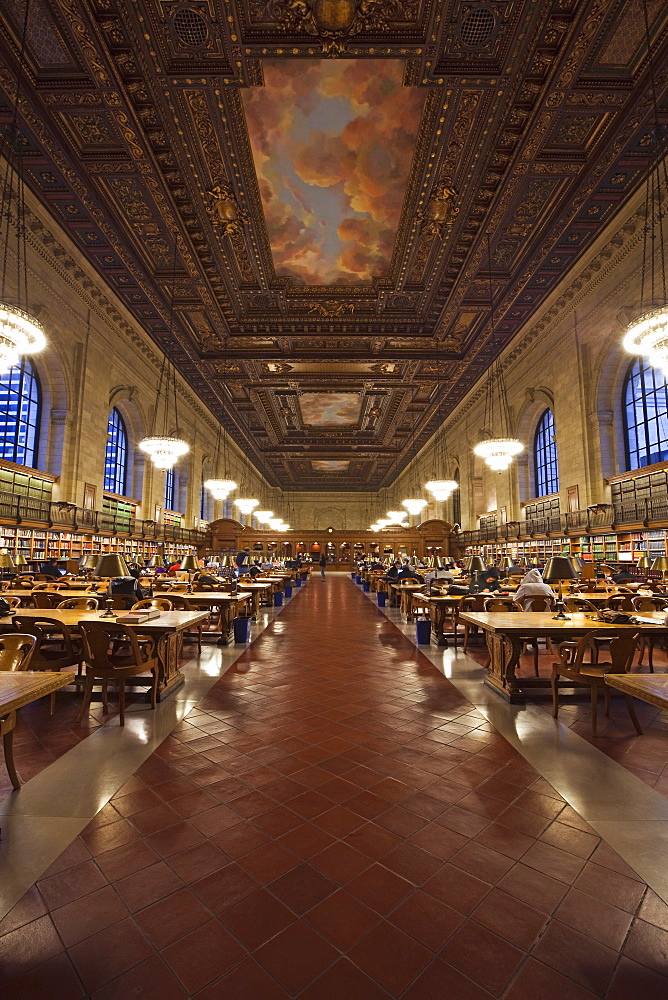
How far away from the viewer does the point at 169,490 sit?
21688 millimetres

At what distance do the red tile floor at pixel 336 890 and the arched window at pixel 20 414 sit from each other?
1066 centimetres

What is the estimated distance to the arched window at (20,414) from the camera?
11391 mm

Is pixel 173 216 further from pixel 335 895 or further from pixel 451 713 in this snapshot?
pixel 335 895

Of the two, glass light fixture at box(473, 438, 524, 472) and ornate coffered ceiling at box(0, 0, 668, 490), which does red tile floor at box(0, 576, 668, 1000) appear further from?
glass light fixture at box(473, 438, 524, 472)

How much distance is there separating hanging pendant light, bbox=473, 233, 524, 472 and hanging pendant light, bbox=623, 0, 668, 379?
9.72 ft

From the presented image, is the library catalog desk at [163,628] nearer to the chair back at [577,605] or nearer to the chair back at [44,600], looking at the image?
the chair back at [44,600]

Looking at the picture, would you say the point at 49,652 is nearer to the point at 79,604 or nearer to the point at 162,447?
the point at 79,604

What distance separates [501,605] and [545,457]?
11.9 m

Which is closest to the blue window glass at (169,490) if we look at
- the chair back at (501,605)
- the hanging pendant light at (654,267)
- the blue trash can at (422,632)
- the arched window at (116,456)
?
the arched window at (116,456)

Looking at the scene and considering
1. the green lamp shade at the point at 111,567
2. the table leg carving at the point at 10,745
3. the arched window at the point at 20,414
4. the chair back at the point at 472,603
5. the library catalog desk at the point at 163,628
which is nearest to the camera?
the table leg carving at the point at 10,745

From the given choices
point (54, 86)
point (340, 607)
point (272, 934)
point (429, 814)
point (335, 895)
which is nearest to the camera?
point (272, 934)

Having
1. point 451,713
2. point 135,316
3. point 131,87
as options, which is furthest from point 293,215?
point 451,713

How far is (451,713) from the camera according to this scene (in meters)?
4.34

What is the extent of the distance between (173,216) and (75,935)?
35.3 ft
